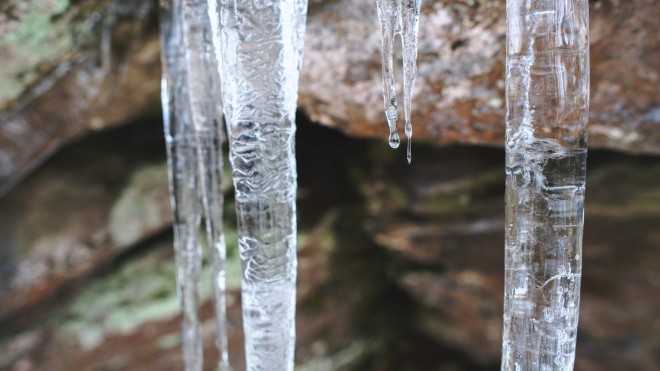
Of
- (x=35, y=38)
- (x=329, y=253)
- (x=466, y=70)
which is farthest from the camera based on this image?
(x=329, y=253)

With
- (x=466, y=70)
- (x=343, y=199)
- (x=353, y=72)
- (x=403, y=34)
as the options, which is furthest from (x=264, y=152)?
(x=343, y=199)

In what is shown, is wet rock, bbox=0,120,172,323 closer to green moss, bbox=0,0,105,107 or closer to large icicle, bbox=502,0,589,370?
green moss, bbox=0,0,105,107

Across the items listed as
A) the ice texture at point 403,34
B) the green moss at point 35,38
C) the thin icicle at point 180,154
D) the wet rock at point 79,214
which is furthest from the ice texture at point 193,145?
the wet rock at point 79,214

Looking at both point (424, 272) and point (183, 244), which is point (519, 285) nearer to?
point (183, 244)

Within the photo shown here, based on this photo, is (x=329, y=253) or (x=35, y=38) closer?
(x=35, y=38)

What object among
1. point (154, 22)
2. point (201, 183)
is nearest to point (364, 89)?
point (201, 183)

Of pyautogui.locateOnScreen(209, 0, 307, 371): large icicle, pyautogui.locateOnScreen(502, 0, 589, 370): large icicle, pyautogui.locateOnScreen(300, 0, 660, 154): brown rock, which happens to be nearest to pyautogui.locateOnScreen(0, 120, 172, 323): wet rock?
pyautogui.locateOnScreen(300, 0, 660, 154): brown rock

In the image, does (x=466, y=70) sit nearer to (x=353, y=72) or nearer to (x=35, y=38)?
(x=353, y=72)
